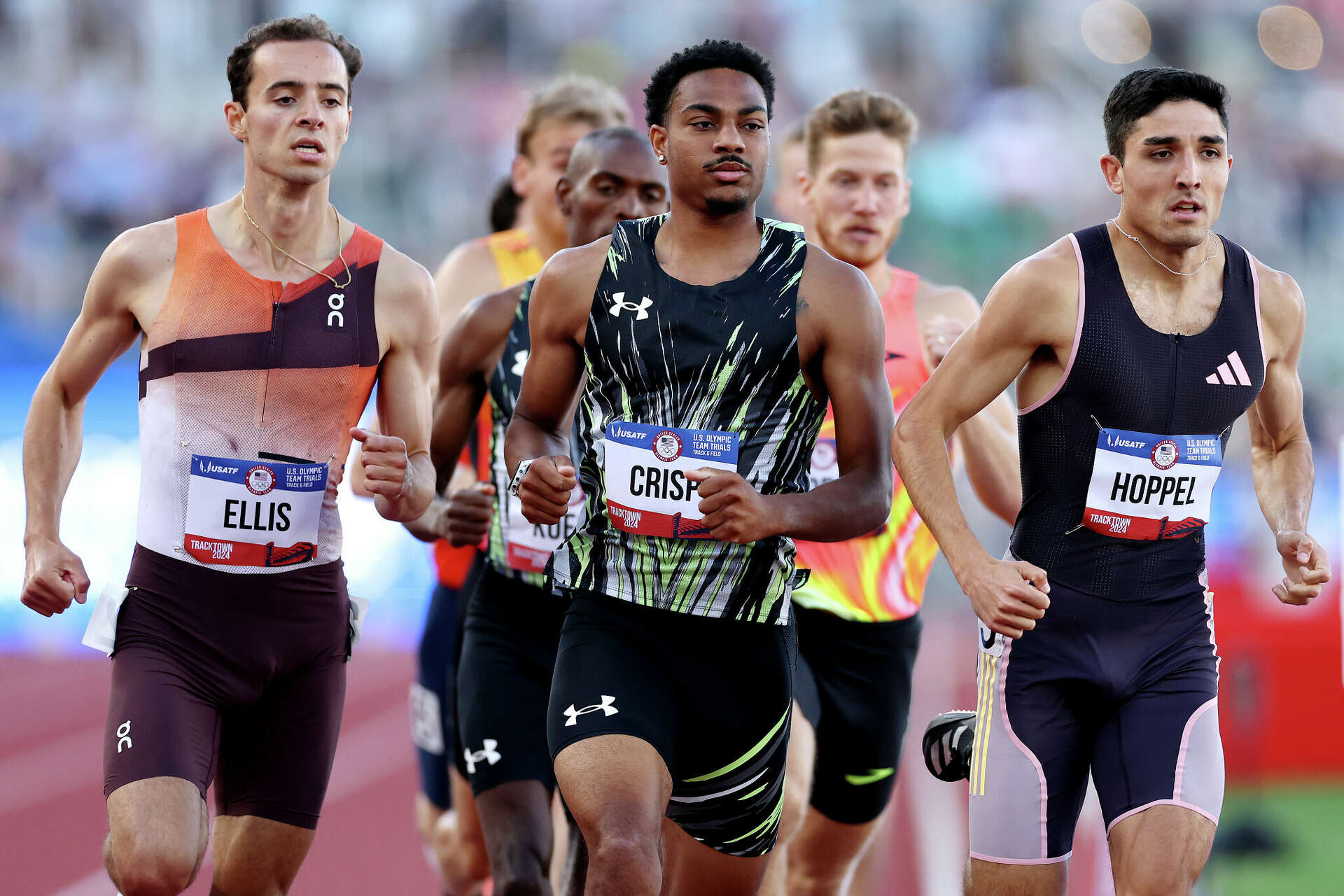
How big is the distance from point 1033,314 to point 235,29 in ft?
43.6

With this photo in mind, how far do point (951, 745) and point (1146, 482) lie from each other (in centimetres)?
81

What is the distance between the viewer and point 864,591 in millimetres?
5281

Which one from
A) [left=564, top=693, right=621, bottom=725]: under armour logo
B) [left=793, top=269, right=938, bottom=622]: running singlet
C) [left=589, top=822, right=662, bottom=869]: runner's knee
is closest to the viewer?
[left=589, top=822, right=662, bottom=869]: runner's knee

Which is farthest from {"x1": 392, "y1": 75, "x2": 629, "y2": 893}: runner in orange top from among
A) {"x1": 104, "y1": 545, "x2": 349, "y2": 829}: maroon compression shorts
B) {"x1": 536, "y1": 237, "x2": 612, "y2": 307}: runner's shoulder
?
{"x1": 536, "y1": 237, "x2": 612, "y2": 307}: runner's shoulder

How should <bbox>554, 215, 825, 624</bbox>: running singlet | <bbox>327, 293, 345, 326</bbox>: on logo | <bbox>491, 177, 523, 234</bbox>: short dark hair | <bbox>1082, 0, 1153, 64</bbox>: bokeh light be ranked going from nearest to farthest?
<bbox>554, 215, 825, 624</bbox>: running singlet, <bbox>327, 293, 345, 326</bbox>: on logo, <bbox>491, 177, 523, 234</bbox>: short dark hair, <bbox>1082, 0, 1153, 64</bbox>: bokeh light

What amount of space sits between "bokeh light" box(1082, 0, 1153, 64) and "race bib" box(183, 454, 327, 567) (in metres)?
13.8

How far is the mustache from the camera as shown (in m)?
3.80

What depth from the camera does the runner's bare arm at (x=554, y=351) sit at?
3.88 meters

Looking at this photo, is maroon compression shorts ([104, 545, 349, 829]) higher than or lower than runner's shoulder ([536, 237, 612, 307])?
lower

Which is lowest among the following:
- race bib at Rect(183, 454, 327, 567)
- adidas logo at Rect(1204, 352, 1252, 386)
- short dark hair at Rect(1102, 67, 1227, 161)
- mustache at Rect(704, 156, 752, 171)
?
race bib at Rect(183, 454, 327, 567)

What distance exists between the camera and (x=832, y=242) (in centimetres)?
550

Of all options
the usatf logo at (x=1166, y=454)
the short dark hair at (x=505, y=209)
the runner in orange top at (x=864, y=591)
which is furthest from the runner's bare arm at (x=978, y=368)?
the short dark hair at (x=505, y=209)

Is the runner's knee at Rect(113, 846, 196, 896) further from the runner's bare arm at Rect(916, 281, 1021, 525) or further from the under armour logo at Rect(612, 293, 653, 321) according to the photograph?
the runner's bare arm at Rect(916, 281, 1021, 525)

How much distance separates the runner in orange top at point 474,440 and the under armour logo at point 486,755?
838mm
